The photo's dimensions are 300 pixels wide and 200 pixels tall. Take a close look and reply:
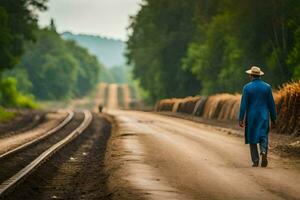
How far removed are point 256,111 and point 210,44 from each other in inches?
1998

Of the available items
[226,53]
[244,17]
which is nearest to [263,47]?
[244,17]

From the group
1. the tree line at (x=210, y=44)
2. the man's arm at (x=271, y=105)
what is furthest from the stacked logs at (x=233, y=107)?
the man's arm at (x=271, y=105)

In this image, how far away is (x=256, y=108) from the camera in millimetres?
13469

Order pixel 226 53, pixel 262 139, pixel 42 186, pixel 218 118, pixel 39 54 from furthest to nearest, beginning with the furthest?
pixel 39 54
pixel 226 53
pixel 218 118
pixel 262 139
pixel 42 186

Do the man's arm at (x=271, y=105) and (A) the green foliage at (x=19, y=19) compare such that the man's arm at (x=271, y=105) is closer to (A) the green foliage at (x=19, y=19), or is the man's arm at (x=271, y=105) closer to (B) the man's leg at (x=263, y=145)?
(B) the man's leg at (x=263, y=145)

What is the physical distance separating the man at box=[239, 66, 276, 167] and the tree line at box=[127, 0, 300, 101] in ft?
96.8

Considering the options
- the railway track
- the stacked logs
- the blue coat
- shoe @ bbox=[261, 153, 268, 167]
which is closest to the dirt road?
shoe @ bbox=[261, 153, 268, 167]

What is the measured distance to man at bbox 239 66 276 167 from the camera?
1326 centimetres

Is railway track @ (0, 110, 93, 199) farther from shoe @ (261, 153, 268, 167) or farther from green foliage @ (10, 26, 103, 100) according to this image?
green foliage @ (10, 26, 103, 100)

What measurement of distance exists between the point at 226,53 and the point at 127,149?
4509 centimetres

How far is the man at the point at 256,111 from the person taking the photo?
13.3 m

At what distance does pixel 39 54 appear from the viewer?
141 m

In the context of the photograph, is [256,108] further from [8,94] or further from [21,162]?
[8,94]

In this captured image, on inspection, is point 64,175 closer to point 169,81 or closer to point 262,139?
point 262,139
